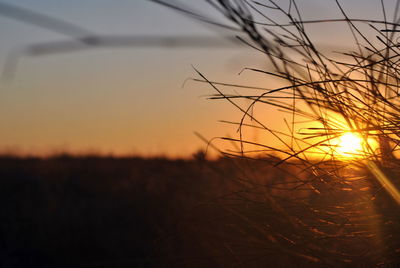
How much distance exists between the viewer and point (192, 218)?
1.27 m

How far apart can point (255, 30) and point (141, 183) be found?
1.88 metres

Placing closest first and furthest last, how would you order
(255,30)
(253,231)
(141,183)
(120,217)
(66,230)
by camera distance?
(255,30) < (253,231) < (66,230) < (120,217) < (141,183)

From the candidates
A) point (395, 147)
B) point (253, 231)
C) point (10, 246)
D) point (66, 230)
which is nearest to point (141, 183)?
point (66, 230)

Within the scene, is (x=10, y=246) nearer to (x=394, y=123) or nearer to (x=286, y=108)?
(x=286, y=108)

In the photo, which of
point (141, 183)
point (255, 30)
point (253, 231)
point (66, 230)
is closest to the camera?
point (255, 30)

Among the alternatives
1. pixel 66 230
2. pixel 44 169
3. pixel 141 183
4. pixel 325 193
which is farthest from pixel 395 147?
pixel 44 169

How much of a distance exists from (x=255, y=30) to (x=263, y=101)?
0.14m

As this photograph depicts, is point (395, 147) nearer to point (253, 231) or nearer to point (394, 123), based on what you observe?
point (394, 123)

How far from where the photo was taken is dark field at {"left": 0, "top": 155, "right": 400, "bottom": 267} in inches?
40.4

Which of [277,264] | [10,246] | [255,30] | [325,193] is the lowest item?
[10,246]

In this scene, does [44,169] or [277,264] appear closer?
[277,264]

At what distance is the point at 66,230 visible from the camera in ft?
6.97

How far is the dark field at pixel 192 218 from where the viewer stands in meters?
1.03

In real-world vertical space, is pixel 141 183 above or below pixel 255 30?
below
